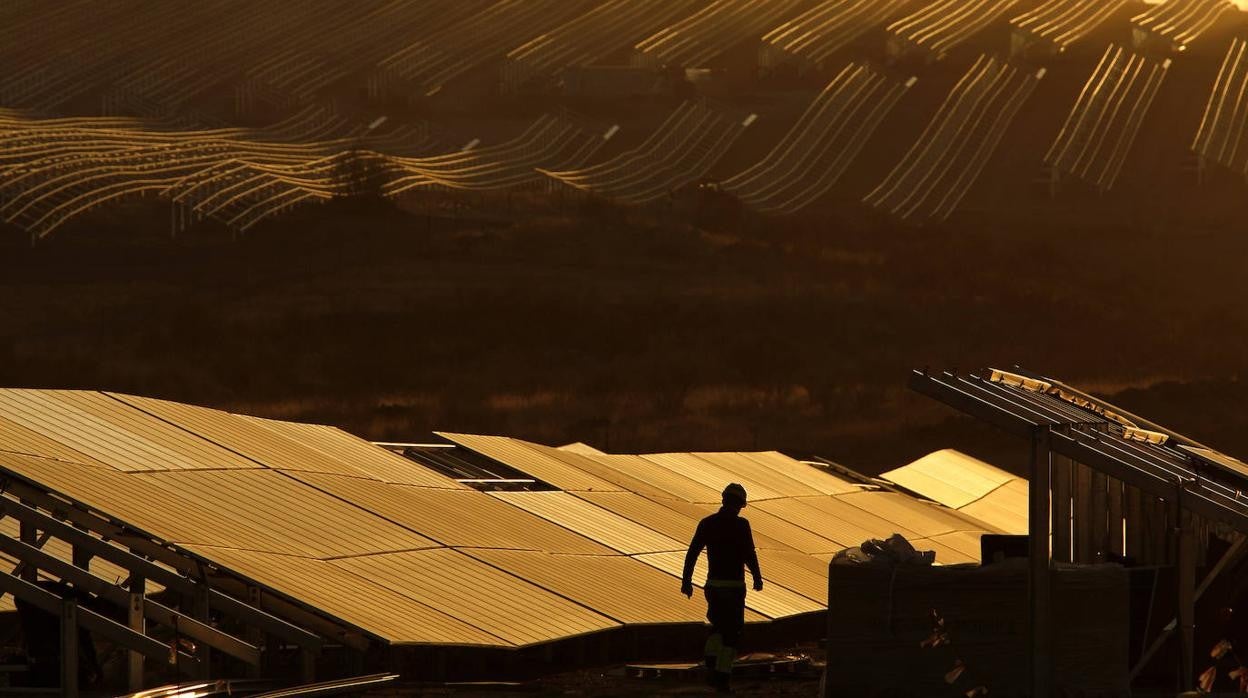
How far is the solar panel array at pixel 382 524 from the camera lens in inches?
671

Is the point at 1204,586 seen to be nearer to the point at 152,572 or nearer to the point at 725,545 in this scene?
the point at 725,545

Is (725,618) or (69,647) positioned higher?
(725,618)

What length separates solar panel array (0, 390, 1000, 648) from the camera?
55.9ft

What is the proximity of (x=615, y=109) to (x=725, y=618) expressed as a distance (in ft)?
306

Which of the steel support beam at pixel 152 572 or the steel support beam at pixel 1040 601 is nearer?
the steel support beam at pixel 1040 601

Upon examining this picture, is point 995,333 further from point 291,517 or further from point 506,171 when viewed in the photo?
point 291,517

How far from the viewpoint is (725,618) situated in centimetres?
1492

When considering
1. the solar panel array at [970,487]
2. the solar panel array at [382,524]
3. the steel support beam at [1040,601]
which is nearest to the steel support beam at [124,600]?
the solar panel array at [382,524]

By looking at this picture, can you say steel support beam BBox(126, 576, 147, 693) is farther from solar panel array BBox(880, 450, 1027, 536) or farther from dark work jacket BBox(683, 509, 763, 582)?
solar panel array BBox(880, 450, 1027, 536)

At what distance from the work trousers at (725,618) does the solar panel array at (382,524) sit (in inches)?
94.1

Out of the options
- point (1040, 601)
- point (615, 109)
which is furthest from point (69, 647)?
point (615, 109)

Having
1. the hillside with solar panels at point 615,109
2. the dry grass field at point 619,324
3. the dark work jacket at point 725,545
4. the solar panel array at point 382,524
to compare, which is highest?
the hillside with solar panels at point 615,109

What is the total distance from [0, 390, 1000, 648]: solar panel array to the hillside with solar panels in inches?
1865

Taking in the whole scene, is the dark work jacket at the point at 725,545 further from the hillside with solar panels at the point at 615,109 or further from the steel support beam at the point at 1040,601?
the hillside with solar panels at the point at 615,109
